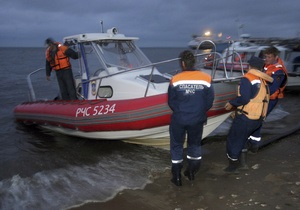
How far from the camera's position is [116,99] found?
18.5 feet

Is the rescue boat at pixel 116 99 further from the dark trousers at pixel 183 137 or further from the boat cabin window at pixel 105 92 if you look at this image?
the dark trousers at pixel 183 137

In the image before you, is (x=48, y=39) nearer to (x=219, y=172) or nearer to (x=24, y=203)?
(x=24, y=203)

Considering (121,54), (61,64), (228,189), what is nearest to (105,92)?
(121,54)

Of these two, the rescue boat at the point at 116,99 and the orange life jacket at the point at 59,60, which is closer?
the rescue boat at the point at 116,99

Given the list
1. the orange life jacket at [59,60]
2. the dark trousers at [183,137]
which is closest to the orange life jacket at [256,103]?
the dark trousers at [183,137]

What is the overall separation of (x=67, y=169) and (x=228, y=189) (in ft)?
9.01


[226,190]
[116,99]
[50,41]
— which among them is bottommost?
[226,190]

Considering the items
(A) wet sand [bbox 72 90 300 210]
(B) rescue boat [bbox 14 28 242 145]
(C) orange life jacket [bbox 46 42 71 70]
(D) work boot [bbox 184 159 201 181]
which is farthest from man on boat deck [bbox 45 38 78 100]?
(D) work boot [bbox 184 159 201 181]

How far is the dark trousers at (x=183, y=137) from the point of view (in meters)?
3.54

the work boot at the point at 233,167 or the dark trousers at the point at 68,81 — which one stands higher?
the dark trousers at the point at 68,81

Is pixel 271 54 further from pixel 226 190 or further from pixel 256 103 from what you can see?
pixel 226 190

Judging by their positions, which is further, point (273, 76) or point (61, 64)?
point (61, 64)

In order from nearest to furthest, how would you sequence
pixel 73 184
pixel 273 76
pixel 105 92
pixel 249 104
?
1. pixel 249 104
2. pixel 73 184
3. pixel 273 76
4. pixel 105 92

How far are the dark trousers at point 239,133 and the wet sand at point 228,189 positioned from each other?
0.31 metres
